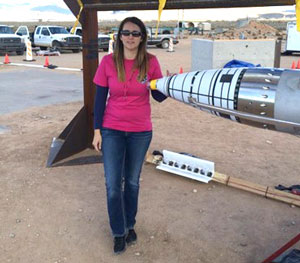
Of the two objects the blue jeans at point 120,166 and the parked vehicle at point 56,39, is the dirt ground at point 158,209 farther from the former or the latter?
the parked vehicle at point 56,39

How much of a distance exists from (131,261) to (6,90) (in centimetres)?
926

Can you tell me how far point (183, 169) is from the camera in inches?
200

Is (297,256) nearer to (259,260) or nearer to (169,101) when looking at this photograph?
(259,260)

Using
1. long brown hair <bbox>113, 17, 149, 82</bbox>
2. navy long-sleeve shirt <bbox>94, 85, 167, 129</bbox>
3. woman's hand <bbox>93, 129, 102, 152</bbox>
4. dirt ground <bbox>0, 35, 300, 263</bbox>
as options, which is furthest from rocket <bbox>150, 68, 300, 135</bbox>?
dirt ground <bbox>0, 35, 300, 263</bbox>

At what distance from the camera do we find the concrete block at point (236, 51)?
12.3m

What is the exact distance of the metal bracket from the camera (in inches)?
194

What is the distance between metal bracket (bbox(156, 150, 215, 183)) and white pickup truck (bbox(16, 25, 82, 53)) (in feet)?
69.7

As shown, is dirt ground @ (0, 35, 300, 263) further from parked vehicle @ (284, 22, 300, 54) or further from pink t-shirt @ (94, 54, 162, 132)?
parked vehicle @ (284, 22, 300, 54)

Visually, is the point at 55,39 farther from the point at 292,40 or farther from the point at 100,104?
the point at 100,104

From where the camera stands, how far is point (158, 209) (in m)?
4.31

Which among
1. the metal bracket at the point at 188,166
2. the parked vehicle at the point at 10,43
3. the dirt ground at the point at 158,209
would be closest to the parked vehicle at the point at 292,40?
the parked vehicle at the point at 10,43

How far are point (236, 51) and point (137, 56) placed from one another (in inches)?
387

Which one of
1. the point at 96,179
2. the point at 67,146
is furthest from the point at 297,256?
the point at 67,146

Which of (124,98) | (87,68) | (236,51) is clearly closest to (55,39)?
(236,51)
